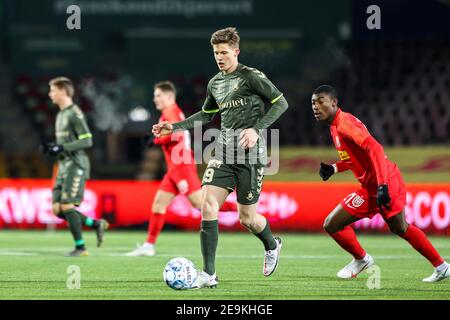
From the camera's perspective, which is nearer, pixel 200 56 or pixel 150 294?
pixel 150 294

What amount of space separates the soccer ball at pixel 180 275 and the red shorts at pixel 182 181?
4.41m

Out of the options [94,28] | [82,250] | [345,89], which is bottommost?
[82,250]

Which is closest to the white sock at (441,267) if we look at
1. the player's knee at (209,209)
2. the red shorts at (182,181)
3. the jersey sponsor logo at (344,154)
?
the jersey sponsor logo at (344,154)

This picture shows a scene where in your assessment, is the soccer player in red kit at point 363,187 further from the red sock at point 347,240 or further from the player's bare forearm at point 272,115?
the player's bare forearm at point 272,115

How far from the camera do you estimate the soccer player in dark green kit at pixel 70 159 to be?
12727 millimetres

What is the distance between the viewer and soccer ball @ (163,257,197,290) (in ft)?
28.2

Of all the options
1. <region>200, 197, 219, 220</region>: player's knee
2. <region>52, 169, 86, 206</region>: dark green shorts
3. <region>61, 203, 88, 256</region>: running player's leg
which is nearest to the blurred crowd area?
<region>52, 169, 86, 206</region>: dark green shorts

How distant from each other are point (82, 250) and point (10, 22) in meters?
12.1

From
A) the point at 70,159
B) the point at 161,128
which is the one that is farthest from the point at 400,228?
the point at 70,159

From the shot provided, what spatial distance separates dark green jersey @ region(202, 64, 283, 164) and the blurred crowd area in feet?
41.6
